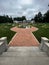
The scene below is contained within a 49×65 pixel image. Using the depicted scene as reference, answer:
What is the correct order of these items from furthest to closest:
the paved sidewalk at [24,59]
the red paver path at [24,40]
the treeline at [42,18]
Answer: the treeline at [42,18], the red paver path at [24,40], the paved sidewalk at [24,59]

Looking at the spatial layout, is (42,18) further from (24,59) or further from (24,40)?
(24,59)

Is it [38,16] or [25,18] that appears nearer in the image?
[38,16]

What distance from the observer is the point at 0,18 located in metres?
80.8

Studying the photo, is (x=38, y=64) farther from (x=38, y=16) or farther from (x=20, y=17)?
(x=20, y=17)

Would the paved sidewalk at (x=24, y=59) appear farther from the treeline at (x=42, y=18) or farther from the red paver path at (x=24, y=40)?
the treeline at (x=42, y=18)

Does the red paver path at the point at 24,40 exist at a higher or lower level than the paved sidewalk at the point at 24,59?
lower

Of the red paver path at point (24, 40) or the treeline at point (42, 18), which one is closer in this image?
the red paver path at point (24, 40)

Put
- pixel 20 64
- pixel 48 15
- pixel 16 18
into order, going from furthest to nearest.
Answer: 1. pixel 16 18
2. pixel 48 15
3. pixel 20 64

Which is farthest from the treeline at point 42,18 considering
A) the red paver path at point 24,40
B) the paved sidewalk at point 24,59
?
the paved sidewalk at point 24,59

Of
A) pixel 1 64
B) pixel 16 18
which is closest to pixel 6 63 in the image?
pixel 1 64

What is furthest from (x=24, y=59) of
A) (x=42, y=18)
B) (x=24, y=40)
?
(x=42, y=18)

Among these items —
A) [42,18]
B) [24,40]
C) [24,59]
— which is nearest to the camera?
[24,59]

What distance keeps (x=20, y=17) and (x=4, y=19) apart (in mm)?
31015

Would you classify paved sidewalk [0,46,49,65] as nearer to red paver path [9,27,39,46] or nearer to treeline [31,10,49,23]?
red paver path [9,27,39,46]
